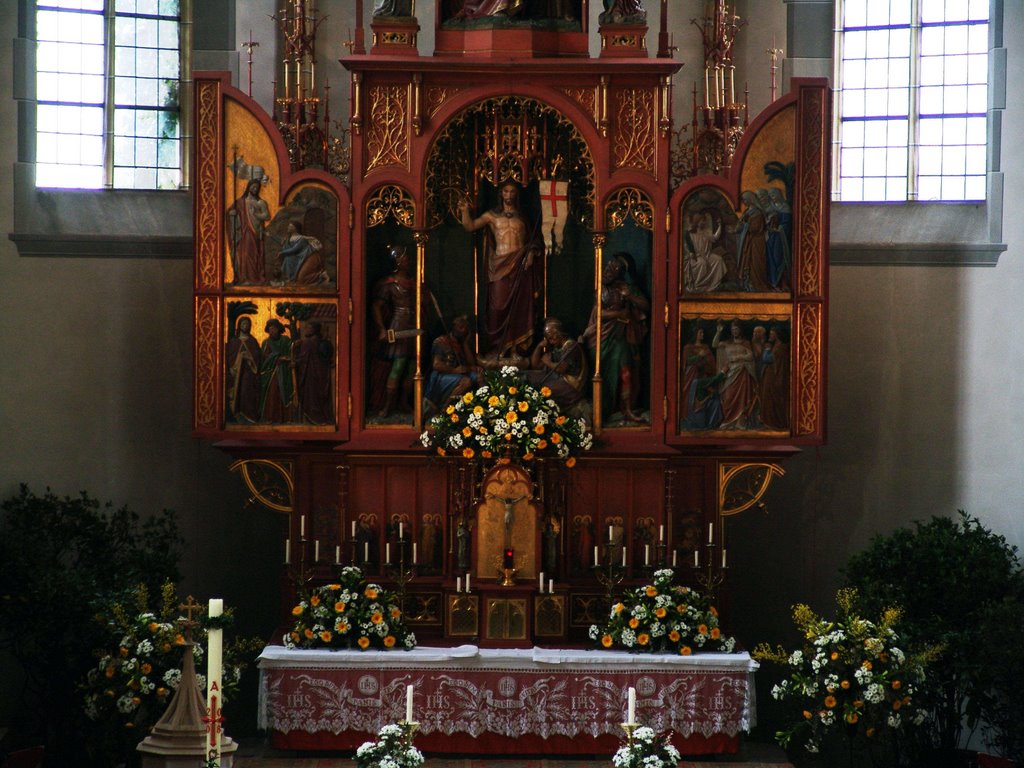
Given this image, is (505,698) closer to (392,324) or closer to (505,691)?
(505,691)

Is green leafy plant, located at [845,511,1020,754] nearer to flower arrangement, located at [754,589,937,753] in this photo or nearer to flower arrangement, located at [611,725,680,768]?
flower arrangement, located at [754,589,937,753]

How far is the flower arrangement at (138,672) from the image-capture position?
47.5 ft

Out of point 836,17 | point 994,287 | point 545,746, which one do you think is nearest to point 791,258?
point 994,287

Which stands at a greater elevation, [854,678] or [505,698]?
[854,678]

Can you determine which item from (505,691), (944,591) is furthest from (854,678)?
(505,691)

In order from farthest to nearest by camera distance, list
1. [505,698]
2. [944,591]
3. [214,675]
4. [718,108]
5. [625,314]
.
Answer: [718,108], [625,314], [944,591], [505,698], [214,675]

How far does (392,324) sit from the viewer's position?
1666cm

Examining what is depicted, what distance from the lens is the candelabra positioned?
1668 centimetres

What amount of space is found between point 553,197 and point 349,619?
15.0 feet

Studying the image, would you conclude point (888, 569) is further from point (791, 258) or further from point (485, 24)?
point (485, 24)

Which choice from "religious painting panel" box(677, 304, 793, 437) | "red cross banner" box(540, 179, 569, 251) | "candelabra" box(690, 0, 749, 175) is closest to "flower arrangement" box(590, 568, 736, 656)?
"religious painting panel" box(677, 304, 793, 437)

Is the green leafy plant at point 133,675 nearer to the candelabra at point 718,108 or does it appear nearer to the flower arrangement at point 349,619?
the flower arrangement at point 349,619

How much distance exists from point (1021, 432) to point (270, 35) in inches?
349

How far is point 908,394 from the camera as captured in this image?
17984mm
